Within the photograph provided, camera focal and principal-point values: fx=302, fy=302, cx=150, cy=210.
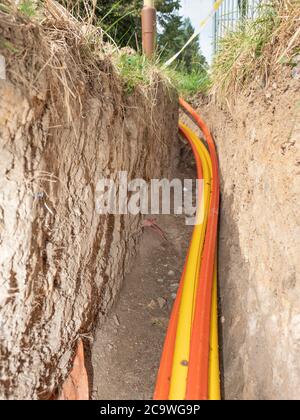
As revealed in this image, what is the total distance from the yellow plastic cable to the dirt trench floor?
25cm

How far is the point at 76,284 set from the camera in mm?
1767

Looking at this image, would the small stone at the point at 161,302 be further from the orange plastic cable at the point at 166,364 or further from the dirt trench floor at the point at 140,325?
the orange plastic cable at the point at 166,364

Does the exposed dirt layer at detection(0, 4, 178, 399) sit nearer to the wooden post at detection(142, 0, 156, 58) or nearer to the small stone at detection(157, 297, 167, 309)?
the small stone at detection(157, 297, 167, 309)

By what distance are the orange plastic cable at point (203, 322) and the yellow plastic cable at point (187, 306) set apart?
0.04 meters

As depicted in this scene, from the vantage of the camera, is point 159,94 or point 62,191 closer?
point 62,191

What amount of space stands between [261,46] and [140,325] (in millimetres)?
2120

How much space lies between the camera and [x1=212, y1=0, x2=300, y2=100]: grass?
1.77m

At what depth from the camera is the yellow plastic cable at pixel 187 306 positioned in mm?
1600

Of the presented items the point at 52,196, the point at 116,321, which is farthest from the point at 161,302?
the point at 52,196

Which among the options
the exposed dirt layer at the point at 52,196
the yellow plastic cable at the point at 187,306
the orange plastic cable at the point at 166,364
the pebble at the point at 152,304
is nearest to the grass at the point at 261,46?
the exposed dirt layer at the point at 52,196

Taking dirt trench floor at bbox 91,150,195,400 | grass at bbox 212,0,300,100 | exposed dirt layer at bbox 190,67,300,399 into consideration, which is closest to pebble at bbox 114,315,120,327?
dirt trench floor at bbox 91,150,195,400

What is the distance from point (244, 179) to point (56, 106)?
Answer: 1483 mm

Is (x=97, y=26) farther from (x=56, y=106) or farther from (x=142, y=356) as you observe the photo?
(x=142, y=356)

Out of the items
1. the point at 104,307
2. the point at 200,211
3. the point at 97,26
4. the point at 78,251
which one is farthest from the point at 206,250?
the point at 97,26
